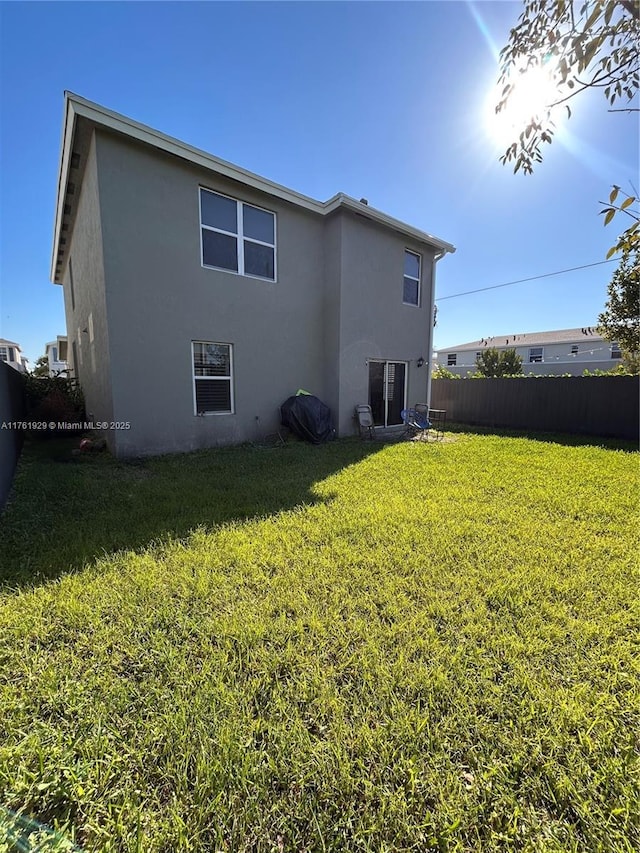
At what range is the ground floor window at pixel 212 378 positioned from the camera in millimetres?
7301

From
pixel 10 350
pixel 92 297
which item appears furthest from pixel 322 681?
pixel 10 350

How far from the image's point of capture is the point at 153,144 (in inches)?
241

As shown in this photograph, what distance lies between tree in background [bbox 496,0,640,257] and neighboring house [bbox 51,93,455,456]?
6.18m

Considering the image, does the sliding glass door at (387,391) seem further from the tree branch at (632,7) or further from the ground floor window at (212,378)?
the tree branch at (632,7)

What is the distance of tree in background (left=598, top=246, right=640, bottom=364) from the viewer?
990 centimetres

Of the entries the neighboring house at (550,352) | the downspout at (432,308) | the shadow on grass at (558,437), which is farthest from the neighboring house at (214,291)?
the neighboring house at (550,352)

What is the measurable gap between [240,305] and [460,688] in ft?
24.7

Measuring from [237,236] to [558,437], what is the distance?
31.0 ft

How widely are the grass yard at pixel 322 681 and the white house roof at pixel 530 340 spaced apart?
1087 inches

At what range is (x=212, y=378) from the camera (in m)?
7.51

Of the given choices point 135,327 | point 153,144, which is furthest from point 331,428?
point 153,144

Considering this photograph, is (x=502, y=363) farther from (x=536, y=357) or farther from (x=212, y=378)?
(x=212, y=378)

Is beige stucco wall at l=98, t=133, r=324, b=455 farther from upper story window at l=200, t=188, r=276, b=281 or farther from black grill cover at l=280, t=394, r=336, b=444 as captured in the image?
→ black grill cover at l=280, t=394, r=336, b=444

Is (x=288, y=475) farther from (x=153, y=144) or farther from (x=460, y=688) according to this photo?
(x=153, y=144)
